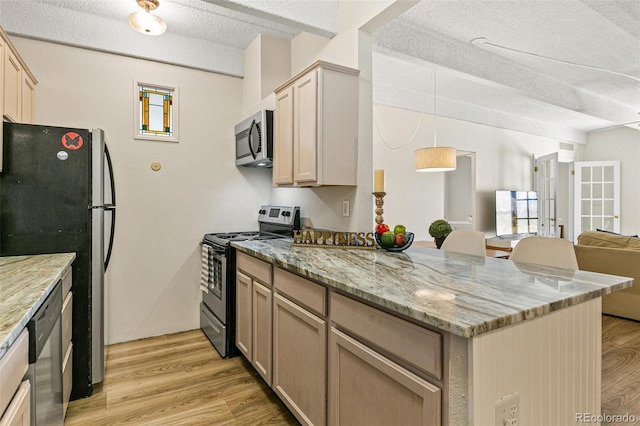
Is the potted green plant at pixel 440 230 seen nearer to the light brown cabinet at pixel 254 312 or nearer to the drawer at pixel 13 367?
the light brown cabinet at pixel 254 312

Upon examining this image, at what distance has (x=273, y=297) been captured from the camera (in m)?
2.12

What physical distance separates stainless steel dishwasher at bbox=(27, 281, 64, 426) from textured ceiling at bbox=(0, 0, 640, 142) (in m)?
2.07

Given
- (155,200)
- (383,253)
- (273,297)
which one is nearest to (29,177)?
(155,200)

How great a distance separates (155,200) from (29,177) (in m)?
1.22

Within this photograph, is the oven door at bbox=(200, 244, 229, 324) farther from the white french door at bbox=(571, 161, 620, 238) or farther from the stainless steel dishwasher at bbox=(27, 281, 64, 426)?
the white french door at bbox=(571, 161, 620, 238)

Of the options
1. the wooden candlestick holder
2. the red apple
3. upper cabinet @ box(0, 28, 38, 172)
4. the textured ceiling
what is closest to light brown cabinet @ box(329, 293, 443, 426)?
the red apple

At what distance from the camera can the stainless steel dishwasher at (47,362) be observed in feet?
4.06

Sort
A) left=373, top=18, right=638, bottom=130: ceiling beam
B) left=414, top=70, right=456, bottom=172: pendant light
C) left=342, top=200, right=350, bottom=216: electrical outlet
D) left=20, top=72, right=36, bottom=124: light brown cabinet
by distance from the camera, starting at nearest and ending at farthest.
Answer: left=20, top=72, right=36, bottom=124: light brown cabinet → left=342, top=200, right=350, bottom=216: electrical outlet → left=373, top=18, right=638, bottom=130: ceiling beam → left=414, top=70, right=456, bottom=172: pendant light

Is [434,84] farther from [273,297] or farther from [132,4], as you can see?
[273,297]

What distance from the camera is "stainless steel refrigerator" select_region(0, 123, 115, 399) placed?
6.81 ft

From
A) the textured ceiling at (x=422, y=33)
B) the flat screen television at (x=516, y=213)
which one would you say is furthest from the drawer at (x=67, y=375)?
the flat screen television at (x=516, y=213)

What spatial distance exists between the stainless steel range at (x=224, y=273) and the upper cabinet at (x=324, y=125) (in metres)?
0.77

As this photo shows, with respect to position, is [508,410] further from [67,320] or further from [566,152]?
[566,152]

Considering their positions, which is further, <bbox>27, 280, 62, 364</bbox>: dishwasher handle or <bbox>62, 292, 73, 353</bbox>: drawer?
<bbox>62, 292, 73, 353</bbox>: drawer
